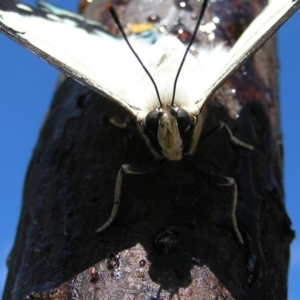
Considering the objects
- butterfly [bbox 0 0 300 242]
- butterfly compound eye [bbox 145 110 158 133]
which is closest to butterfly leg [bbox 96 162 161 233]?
butterfly [bbox 0 0 300 242]

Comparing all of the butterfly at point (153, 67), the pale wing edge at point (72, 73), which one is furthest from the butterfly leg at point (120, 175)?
the pale wing edge at point (72, 73)

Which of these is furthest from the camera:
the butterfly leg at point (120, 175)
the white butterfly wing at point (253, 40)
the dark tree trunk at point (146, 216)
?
the white butterfly wing at point (253, 40)

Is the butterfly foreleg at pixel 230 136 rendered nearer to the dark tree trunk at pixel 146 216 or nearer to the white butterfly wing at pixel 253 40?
the dark tree trunk at pixel 146 216

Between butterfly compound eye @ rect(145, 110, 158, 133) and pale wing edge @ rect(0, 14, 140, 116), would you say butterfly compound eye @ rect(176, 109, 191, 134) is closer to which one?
butterfly compound eye @ rect(145, 110, 158, 133)

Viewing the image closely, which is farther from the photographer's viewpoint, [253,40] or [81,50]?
[81,50]

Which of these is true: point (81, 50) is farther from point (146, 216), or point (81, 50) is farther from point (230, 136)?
point (146, 216)

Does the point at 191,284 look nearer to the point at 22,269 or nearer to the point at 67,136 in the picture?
the point at 22,269

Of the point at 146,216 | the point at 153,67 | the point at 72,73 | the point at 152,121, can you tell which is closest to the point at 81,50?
the point at 153,67
